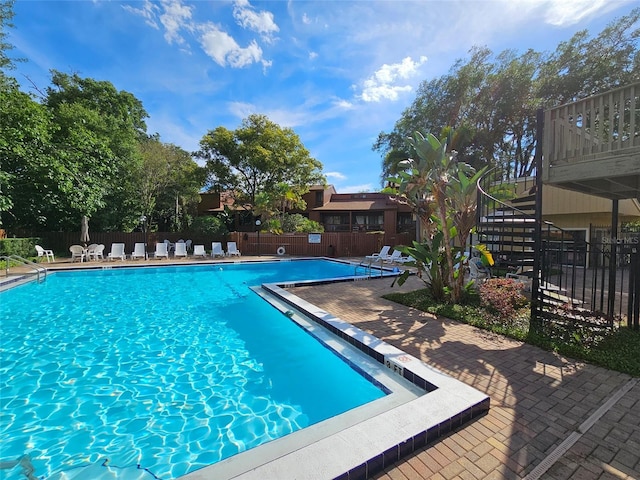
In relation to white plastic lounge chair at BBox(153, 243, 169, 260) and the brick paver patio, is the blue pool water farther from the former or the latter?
white plastic lounge chair at BBox(153, 243, 169, 260)

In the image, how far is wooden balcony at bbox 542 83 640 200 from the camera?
4.24 meters

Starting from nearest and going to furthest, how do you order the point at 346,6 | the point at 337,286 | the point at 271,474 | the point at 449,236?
the point at 271,474
the point at 449,236
the point at 346,6
the point at 337,286

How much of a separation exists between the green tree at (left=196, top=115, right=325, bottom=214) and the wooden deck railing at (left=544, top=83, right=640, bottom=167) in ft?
62.0

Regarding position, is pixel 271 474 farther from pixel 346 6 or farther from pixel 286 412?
pixel 346 6

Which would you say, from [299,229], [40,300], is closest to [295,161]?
[299,229]

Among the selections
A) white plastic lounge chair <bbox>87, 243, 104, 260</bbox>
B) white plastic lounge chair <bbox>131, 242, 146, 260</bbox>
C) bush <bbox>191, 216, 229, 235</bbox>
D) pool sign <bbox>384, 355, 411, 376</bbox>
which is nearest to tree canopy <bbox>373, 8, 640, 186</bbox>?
pool sign <bbox>384, 355, 411, 376</bbox>

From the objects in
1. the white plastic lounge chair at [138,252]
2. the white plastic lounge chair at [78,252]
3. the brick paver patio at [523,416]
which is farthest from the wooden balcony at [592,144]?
the white plastic lounge chair at [78,252]

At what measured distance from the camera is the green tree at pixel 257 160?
22.8 m

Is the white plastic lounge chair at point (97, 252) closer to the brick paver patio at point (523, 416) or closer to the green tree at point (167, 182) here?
the green tree at point (167, 182)

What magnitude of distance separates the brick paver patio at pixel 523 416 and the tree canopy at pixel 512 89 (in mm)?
12819

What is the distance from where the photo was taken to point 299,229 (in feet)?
72.8

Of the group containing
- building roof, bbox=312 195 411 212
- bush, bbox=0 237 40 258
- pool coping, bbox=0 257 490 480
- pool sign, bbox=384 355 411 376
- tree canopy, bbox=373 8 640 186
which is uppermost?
tree canopy, bbox=373 8 640 186

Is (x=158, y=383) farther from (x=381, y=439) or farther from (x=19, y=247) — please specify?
(x=19, y=247)

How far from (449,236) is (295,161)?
18.4 m
